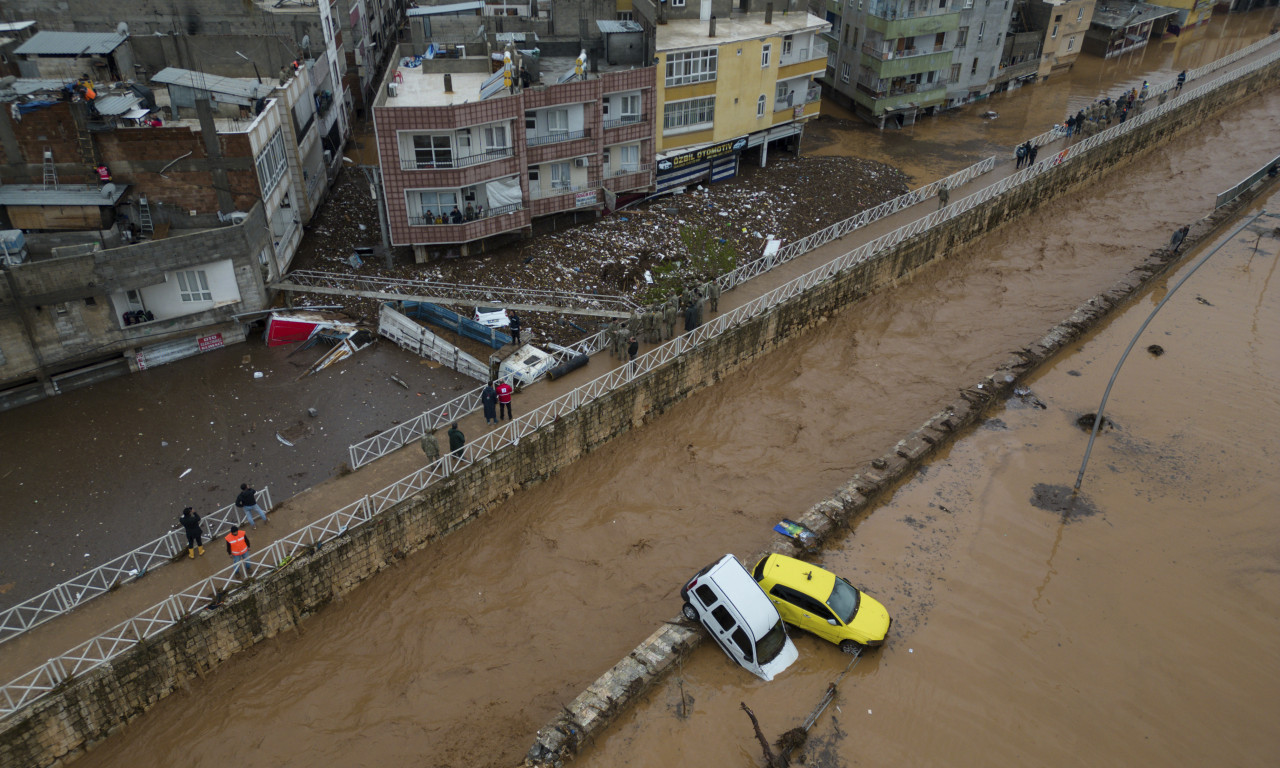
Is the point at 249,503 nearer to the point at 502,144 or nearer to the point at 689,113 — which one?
the point at 502,144

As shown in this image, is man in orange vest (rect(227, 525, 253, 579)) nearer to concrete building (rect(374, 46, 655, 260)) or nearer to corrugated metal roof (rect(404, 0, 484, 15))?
concrete building (rect(374, 46, 655, 260))

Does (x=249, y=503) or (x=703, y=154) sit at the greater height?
(x=703, y=154)

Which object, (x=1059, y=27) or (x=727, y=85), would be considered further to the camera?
(x=1059, y=27)

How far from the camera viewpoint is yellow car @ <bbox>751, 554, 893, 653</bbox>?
16.4m

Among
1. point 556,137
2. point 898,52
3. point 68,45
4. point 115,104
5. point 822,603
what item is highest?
point 68,45

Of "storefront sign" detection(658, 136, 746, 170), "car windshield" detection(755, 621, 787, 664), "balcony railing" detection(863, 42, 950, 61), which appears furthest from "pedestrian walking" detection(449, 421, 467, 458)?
"balcony railing" detection(863, 42, 950, 61)

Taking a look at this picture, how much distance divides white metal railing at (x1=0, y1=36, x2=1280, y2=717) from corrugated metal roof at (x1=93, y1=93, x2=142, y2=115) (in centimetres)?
1383

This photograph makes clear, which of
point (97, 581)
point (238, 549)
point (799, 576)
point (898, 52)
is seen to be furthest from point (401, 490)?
point (898, 52)

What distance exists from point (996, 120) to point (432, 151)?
36.8 meters

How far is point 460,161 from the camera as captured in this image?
26562mm

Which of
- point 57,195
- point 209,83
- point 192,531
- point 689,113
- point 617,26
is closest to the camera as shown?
point 192,531

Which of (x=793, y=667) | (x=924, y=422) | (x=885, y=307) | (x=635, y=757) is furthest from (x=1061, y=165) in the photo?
(x=635, y=757)

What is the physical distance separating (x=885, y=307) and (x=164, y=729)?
2570 cm

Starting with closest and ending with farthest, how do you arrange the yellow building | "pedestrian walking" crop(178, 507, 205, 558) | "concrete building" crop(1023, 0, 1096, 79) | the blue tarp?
"pedestrian walking" crop(178, 507, 205, 558), the blue tarp, the yellow building, "concrete building" crop(1023, 0, 1096, 79)
